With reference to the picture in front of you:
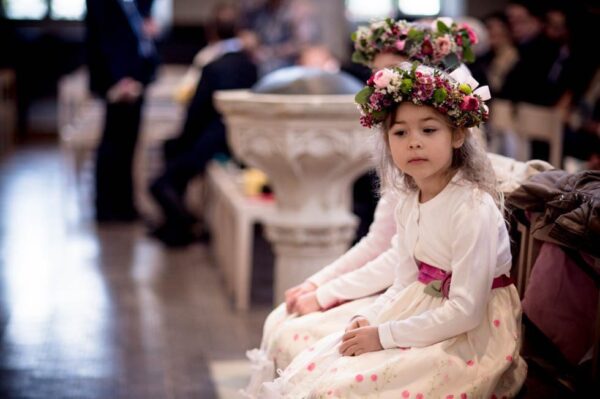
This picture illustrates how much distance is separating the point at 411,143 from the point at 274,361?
2.51ft

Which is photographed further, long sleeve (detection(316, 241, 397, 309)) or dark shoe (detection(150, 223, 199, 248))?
dark shoe (detection(150, 223, 199, 248))

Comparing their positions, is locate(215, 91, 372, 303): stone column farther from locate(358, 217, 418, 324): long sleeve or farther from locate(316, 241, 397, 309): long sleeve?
locate(358, 217, 418, 324): long sleeve

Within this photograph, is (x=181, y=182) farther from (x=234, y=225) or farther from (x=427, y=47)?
(x=427, y=47)

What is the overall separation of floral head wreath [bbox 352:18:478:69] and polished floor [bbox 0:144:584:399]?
106 centimetres

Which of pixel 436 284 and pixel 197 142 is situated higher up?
pixel 436 284

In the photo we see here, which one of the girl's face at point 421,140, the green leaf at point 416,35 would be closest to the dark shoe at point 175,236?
the green leaf at point 416,35

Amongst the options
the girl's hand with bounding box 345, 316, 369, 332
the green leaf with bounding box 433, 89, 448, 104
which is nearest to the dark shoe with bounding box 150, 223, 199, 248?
the girl's hand with bounding box 345, 316, 369, 332

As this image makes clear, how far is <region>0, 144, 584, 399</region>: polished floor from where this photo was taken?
3.81 meters

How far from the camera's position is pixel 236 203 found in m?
5.20

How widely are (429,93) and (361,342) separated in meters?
0.58

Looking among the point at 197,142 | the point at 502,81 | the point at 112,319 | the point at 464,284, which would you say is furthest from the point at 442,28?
the point at 502,81

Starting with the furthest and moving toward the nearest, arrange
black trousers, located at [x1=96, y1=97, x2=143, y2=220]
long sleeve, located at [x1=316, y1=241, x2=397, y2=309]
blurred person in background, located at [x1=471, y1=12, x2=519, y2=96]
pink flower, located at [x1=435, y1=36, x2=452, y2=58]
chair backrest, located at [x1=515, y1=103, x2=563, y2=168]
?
blurred person in background, located at [x1=471, y1=12, x2=519, y2=96], black trousers, located at [x1=96, y1=97, x2=143, y2=220], chair backrest, located at [x1=515, y1=103, x2=563, y2=168], pink flower, located at [x1=435, y1=36, x2=452, y2=58], long sleeve, located at [x1=316, y1=241, x2=397, y2=309]

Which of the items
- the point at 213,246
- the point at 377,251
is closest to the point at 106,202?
the point at 213,246

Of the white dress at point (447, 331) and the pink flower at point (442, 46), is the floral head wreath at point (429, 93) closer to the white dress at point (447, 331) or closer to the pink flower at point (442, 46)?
the white dress at point (447, 331)
